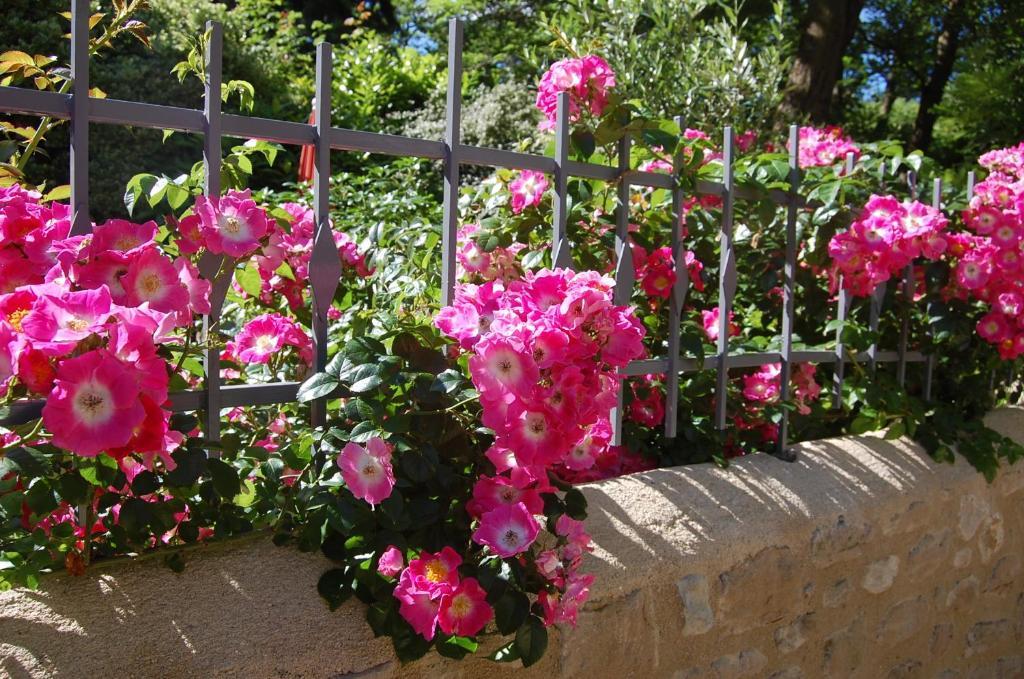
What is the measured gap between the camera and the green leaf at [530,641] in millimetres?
1394

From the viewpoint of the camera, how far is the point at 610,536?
175 cm

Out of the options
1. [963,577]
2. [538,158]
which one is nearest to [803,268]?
[963,577]

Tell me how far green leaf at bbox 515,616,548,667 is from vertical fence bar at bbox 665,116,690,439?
79 cm

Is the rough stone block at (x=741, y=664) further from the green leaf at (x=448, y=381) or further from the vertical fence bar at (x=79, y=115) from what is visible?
the vertical fence bar at (x=79, y=115)

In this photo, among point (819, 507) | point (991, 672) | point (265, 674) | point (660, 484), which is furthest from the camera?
point (991, 672)

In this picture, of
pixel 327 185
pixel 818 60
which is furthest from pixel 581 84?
pixel 818 60

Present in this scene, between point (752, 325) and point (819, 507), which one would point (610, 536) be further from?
point (752, 325)

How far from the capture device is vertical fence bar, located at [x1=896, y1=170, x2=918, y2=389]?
2.65 m

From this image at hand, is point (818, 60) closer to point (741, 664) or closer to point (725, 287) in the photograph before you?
point (725, 287)

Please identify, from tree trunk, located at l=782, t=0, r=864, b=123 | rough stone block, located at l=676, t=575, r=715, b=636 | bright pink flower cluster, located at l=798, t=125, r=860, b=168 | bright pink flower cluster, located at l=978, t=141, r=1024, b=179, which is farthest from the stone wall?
tree trunk, located at l=782, t=0, r=864, b=123

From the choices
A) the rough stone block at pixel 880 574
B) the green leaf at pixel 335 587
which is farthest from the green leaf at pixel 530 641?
the rough stone block at pixel 880 574

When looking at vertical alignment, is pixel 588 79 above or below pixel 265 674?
above

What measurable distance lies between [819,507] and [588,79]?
3.56ft

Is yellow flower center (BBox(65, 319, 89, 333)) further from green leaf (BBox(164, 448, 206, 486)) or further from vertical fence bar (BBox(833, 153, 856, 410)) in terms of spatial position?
vertical fence bar (BBox(833, 153, 856, 410))
